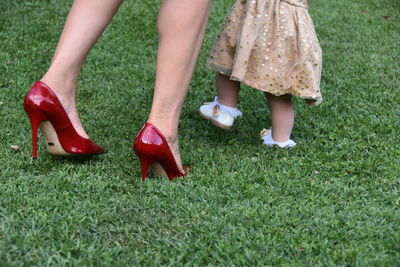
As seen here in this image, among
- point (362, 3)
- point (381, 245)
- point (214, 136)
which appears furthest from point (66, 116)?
point (362, 3)

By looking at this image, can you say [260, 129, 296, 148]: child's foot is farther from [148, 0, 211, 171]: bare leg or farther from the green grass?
[148, 0, 211, 171]: bare leg

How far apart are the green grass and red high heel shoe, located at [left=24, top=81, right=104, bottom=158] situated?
7 centimetres

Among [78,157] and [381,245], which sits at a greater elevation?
[381,245]

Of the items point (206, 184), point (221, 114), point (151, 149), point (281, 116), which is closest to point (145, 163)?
point (151, 149)

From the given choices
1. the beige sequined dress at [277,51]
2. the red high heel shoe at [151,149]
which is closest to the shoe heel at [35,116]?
the red high heel shoe at [151,149]

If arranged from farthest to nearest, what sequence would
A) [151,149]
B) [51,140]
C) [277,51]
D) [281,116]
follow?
1. [281,116]
2. [277,51]
3. [51,140]
4. [151,149]

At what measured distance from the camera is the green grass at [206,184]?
167cm

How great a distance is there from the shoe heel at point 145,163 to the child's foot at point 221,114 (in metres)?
0.59

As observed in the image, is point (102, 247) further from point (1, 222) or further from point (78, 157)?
point (78, 157)

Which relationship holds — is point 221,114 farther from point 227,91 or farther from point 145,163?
point 145,163

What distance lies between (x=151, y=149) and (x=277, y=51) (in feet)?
2.40

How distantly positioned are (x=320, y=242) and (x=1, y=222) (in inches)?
35.3

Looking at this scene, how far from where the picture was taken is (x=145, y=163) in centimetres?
203

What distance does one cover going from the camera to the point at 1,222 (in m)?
1.72
